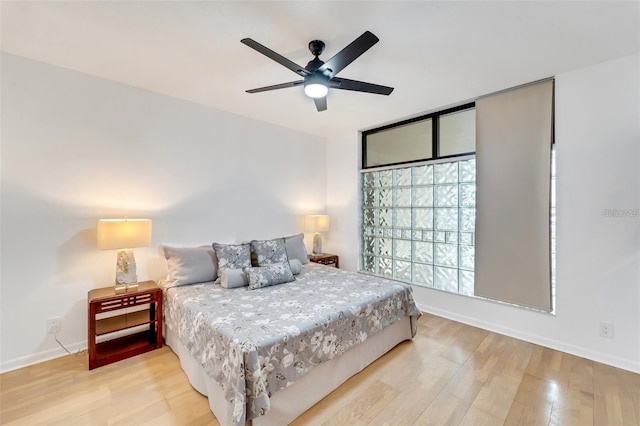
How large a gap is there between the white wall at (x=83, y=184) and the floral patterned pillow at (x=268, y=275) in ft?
3.07

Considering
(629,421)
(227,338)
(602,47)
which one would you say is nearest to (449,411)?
(629,421)

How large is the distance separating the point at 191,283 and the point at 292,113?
2.35 m

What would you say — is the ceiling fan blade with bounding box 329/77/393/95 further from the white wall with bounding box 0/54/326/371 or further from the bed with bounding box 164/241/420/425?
the white wall with bounding box 0/54/326/371

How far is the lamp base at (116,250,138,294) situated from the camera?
99.2 inches

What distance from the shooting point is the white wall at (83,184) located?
7.34ft

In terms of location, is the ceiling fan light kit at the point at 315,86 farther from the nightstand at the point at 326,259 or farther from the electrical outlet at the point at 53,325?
the electrical outlet at the point at 53,325

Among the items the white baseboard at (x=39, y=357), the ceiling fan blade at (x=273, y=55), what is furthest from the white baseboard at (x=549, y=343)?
the white baseboard at (x=39, y=357)

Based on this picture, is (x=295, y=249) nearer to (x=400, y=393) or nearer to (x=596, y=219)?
(x=400, y=393)

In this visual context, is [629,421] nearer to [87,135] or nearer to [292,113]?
[292,113]

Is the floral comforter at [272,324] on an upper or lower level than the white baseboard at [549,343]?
upper

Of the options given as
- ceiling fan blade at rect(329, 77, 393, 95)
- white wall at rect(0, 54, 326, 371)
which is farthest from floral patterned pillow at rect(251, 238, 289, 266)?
ceiling fan blade at rect(329, 77, 393, 95)

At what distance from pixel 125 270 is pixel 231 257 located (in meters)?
0.94

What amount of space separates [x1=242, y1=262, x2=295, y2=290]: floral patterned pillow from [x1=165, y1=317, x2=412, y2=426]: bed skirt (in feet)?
2.55

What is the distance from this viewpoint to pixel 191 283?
8.82 ft
